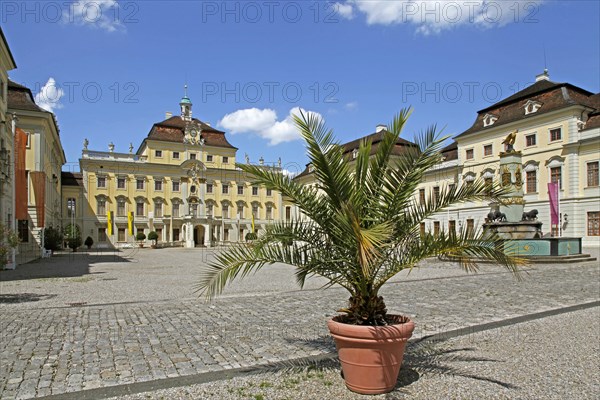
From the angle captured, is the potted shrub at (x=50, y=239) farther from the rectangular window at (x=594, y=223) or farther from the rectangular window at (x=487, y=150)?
the rectangular window at (x=594, y=223)

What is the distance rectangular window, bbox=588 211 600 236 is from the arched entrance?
4232cm

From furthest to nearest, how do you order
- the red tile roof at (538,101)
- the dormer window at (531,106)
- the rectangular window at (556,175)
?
the dormer window at (531,106) → the rectangular window at (556,175) → the red tile roof at (538,101)

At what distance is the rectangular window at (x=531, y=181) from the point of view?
128 feet

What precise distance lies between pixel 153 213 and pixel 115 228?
471 cm

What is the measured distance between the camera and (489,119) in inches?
1694

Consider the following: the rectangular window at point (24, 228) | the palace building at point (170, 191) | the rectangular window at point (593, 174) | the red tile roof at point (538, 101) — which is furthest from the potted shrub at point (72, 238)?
the rectangular window at point (593, 174)

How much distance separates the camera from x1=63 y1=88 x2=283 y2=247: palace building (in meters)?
55.0

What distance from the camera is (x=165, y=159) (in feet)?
194

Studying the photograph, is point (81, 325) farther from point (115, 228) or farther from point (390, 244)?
point (115, 228)

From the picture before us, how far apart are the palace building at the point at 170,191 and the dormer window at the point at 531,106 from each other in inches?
1165

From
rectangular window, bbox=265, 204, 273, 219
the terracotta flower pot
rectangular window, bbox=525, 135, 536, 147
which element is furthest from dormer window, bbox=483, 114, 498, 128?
the terracotta flower pot

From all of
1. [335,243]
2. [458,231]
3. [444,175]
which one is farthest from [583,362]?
[444,175]

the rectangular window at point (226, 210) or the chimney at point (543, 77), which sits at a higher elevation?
the chimney at point (543, 77)

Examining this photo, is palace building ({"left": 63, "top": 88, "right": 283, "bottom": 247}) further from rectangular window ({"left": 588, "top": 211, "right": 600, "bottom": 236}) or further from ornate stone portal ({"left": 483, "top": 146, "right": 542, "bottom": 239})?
ornate stone portal ({"left": 483, "top": 146, "right": 542, "bottom": 239})
